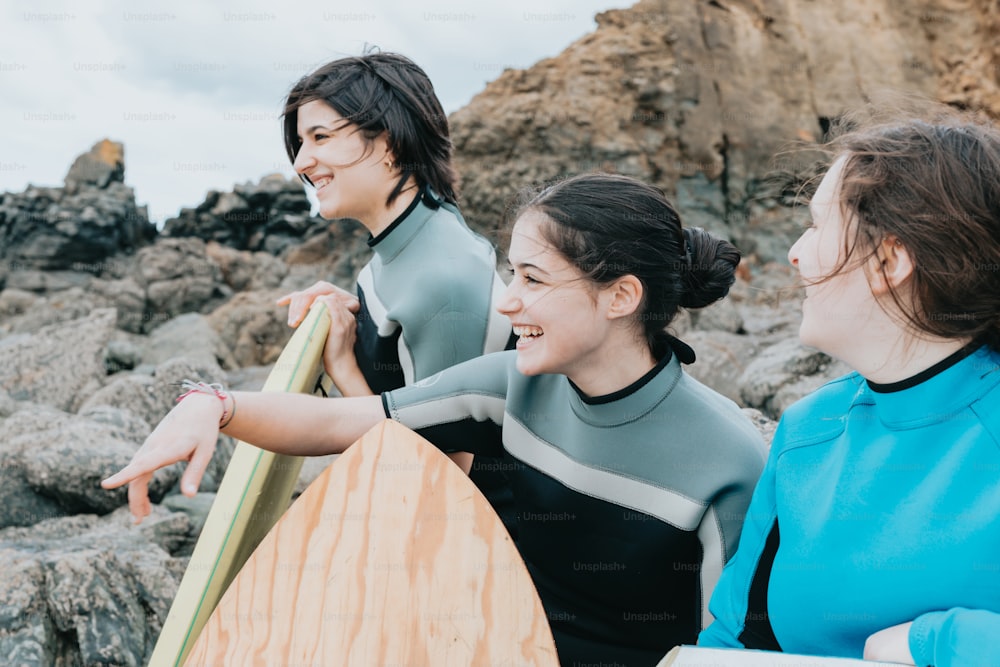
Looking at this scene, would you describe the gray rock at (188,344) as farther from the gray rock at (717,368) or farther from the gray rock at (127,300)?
the gray rock at (717,368)

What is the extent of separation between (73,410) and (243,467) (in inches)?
217

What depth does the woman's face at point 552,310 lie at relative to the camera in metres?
1.59

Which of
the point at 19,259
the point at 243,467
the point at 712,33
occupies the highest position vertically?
the point at 712,33

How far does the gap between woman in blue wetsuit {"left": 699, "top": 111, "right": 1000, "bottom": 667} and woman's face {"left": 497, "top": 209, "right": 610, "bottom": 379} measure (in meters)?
0.39

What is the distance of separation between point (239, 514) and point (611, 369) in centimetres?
Answer: 101

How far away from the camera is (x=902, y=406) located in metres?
1.24

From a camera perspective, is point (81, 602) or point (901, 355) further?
point (81, 602)

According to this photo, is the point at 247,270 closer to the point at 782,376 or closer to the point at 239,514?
the point at 782,376

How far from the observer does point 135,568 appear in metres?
2.89

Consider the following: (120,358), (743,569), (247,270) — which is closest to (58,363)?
(120,358)

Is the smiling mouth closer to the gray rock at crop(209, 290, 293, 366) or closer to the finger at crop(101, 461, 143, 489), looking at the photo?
the finger at crop(101, 461, 143, 489)

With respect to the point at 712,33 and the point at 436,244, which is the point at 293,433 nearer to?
the point at 436,244

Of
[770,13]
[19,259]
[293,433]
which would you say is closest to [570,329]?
[293,433]

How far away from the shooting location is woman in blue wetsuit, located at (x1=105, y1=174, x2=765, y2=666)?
159cm
